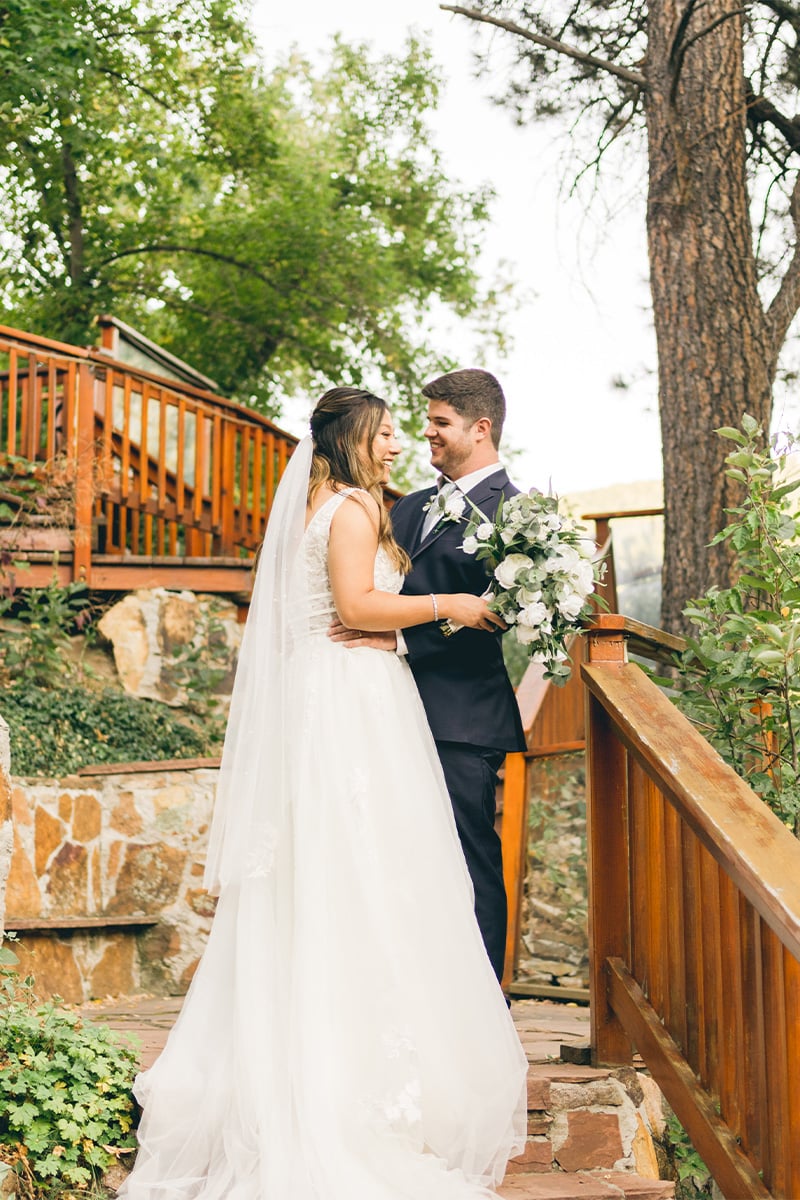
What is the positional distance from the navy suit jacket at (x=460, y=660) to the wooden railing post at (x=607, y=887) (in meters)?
0.29

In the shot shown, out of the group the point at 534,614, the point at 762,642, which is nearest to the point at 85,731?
the point at 534,614

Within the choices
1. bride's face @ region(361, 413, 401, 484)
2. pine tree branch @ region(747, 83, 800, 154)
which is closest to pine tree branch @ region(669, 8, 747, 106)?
pine tree branch @ region(747, 83, 800, 154)

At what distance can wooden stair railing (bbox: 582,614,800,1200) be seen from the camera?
220cm

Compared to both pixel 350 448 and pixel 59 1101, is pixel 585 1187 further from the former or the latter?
pixel 350 448

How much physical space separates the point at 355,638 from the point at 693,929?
3.81 feet

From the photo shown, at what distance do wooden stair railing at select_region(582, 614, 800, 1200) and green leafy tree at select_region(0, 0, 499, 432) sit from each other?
8.85 m

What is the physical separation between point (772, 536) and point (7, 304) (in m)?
12.3

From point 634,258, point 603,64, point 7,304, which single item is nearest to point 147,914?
point 603,64

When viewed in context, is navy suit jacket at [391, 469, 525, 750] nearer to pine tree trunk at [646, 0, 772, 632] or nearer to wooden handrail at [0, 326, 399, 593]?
pine tree trunk at [646, 0, 772, 632]

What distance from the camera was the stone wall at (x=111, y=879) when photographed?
538 cm

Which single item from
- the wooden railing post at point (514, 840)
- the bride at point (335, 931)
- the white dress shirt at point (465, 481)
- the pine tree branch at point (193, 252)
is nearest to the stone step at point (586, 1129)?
the bride at point (335, 931)

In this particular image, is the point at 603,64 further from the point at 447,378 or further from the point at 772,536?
the point at 772,536

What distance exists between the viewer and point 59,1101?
9.50 feet

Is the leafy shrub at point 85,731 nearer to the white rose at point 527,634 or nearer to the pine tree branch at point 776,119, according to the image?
the white rose at point 527,634
